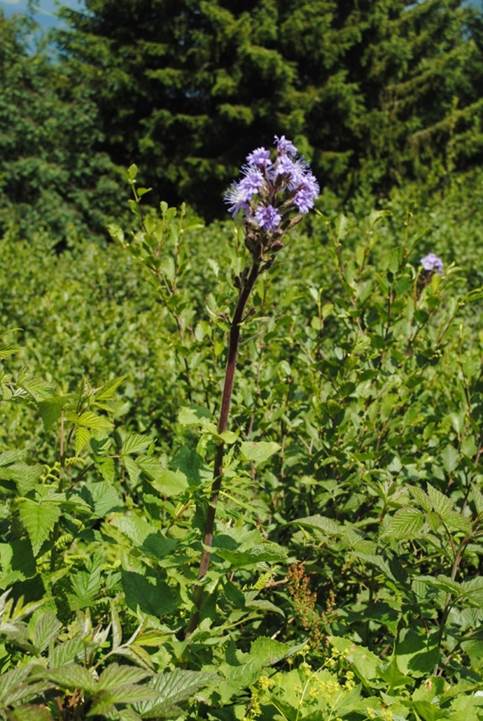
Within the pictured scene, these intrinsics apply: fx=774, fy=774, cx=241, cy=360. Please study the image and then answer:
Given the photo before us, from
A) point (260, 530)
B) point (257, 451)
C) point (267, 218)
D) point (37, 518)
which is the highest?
point (267, 218)

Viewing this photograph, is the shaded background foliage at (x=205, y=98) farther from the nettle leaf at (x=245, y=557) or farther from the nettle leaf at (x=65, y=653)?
the nettle leaf at (x=65, y=653)

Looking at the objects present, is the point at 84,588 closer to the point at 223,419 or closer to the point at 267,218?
the point at 223,419

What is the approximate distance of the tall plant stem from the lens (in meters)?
1.59

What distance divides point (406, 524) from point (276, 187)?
2.56 ft

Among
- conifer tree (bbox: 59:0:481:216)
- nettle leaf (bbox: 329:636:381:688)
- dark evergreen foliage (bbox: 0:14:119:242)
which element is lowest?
nettle leaf (bbox: 329:636:381:688)

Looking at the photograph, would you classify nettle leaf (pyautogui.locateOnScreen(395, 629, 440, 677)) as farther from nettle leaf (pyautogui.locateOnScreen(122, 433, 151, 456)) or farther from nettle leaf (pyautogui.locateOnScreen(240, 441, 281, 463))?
nettle leaf (pyautogui.locateOnScreen(122, 433, 151, 456))

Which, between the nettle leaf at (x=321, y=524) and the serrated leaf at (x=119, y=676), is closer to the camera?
the serrated leaf at (x=119, y=676)

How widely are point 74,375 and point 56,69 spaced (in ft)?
49.8

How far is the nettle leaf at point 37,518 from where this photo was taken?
5.01ft

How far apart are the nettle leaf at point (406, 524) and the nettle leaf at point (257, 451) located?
0.97 ft

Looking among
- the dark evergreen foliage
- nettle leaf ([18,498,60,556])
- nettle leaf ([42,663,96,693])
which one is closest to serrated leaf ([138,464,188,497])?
nettle leaf ([18,498,60,556])

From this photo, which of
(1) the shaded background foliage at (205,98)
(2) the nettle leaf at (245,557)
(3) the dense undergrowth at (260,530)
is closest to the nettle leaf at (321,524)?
(3) the dense undergrowth at (260,530)

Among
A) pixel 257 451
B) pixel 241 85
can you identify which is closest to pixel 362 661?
pixel 257 451

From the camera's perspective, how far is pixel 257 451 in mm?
1696
